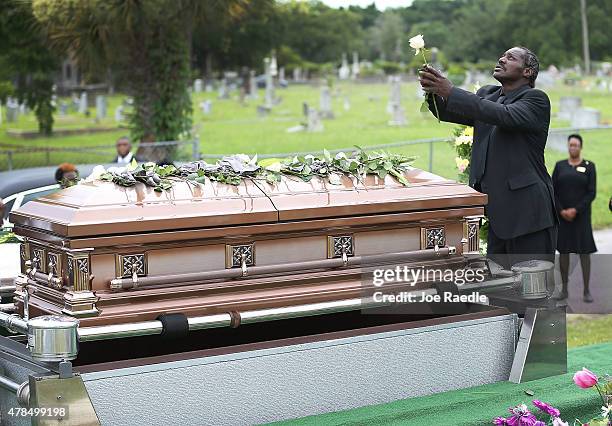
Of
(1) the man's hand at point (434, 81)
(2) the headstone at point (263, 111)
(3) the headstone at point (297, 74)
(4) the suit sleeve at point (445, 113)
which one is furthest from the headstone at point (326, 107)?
(3) the headstone at point (297, 74)

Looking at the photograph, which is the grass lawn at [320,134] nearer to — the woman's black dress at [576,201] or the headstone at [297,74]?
the woman's black dress at [576,201]

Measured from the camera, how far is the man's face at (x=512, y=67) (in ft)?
15.1

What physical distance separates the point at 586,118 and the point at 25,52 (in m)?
13.3

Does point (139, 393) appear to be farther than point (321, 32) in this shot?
No

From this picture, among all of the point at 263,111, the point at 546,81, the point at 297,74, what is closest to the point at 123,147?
the point at 263,111

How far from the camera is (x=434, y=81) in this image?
4.45 m

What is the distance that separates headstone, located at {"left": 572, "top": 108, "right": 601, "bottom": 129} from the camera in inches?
925

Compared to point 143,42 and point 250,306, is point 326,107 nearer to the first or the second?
point 143,42

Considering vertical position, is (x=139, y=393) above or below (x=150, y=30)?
below

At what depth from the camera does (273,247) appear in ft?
13.2

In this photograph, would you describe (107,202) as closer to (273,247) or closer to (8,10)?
(273,247)

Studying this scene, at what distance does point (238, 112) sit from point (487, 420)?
37209 mm

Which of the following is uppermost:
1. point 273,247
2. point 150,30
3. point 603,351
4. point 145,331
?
point 150,30

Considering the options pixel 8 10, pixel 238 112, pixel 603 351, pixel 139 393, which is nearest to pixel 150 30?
pixel 8 10
